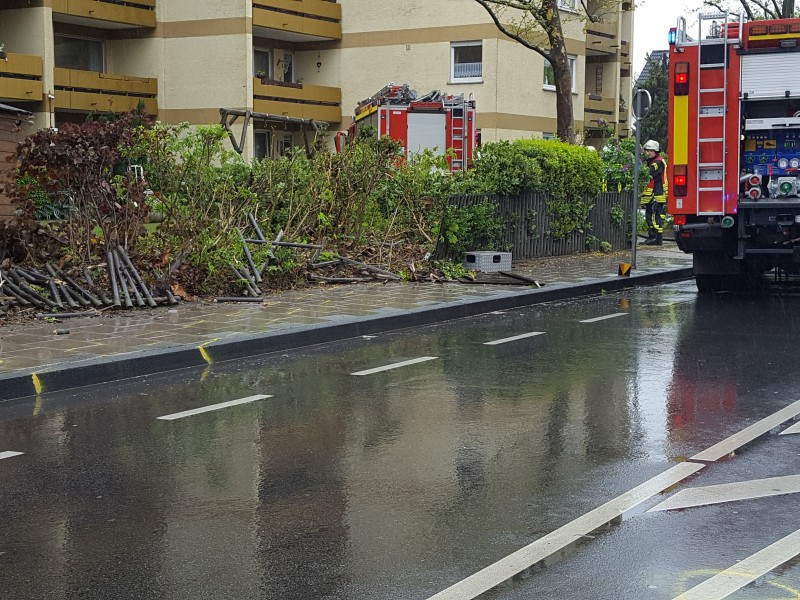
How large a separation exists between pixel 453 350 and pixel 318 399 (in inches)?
99.8

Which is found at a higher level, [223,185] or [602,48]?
[602,48]

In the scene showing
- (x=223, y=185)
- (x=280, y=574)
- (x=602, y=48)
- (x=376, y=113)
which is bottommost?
(x=280, y=574)

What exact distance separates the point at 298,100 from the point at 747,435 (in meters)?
32.3

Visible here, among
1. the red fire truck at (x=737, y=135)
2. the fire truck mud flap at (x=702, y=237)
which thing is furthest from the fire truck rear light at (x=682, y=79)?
the fire truck mud flap at (x=702, y=237)

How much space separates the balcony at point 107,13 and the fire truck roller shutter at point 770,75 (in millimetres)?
23783

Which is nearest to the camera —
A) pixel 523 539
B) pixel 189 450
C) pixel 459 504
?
pixel 523 539

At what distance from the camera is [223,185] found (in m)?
13.8

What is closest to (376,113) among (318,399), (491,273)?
(491,273)

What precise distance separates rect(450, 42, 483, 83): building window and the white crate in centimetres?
2069

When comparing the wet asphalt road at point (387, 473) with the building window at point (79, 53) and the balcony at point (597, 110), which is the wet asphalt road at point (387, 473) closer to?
the building window at point (79, 53)

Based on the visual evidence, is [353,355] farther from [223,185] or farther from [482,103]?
[482,103]

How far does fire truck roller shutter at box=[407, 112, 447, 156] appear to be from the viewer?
2625 centimetres

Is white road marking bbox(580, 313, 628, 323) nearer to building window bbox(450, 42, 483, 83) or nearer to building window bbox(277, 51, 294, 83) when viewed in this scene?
building window bbox(450, 42, 483, 83)

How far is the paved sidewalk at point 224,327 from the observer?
889cm
